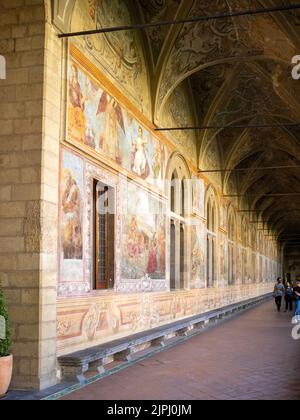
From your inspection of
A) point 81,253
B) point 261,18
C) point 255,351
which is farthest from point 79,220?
point 261,18

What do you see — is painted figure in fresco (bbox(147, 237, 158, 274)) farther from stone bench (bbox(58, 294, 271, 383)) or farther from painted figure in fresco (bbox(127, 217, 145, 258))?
stone bench (bbox(58, 294, 271, 383))

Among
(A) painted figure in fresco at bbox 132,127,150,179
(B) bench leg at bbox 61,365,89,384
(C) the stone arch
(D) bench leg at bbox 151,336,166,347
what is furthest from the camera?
(D) bench leg at bbox 151,336,166,347

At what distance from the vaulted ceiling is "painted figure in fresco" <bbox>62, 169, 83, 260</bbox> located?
561 cm

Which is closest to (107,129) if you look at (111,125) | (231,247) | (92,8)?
(111,125)

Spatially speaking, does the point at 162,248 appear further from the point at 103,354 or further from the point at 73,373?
the point at 73,373

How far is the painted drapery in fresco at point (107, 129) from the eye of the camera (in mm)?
9883

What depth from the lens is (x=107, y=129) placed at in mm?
11352

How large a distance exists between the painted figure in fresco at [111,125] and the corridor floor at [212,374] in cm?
427

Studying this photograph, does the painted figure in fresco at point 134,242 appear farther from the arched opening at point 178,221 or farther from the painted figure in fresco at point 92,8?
the painted figure in fresco at point 92,8

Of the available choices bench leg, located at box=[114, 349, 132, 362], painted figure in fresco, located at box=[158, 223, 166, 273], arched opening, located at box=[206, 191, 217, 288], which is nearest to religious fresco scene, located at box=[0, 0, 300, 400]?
bench leg, located at box=[114, 349, 132, 362]

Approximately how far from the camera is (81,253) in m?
9.89

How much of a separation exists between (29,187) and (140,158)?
17.6ft

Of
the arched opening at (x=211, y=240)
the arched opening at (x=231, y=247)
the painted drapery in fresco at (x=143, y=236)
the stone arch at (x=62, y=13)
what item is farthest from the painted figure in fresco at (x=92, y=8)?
the arched opening at (x=231, y=247)

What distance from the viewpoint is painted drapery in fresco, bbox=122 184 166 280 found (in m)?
12.5
